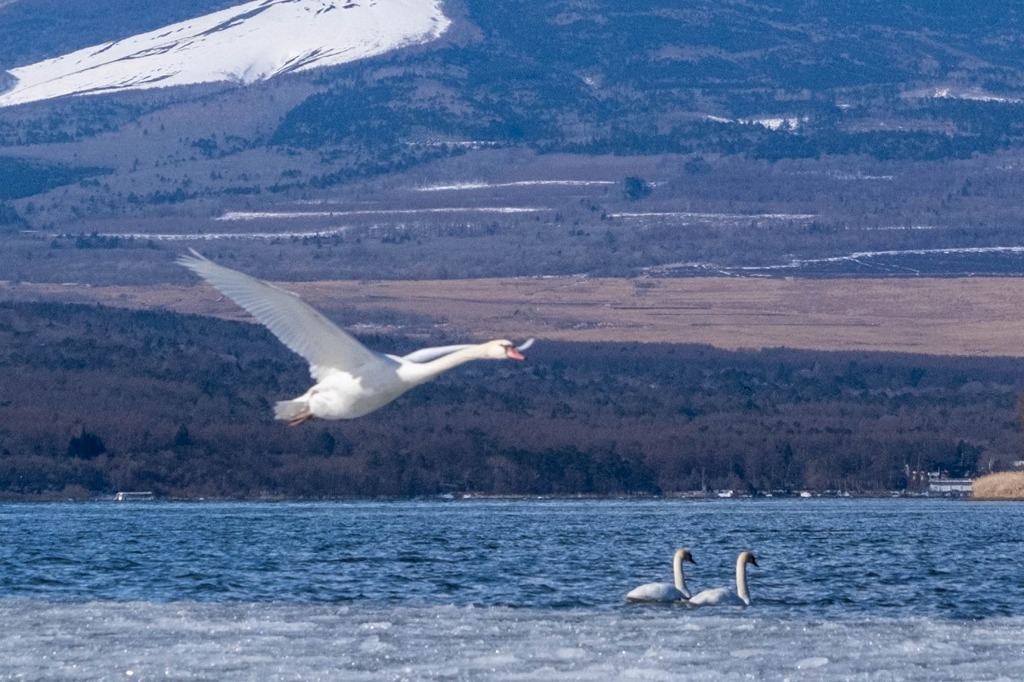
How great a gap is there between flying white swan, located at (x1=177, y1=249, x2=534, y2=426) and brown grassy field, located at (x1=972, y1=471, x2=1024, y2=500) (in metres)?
74.0

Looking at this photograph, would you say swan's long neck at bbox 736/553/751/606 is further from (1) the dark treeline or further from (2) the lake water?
(1) the dark treeline

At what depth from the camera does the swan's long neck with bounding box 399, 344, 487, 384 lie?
2358cm


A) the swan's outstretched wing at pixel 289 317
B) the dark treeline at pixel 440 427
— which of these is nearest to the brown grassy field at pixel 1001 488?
the dark treeline at pixel 440 427

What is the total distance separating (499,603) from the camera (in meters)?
38.7

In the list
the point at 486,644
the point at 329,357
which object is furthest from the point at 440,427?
the point at 329,357

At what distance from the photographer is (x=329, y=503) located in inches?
4188

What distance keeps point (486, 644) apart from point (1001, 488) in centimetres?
6858

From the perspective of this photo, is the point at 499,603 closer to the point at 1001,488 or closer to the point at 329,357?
the point at 329,357

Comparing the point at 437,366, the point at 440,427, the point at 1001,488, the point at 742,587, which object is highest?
the point at 440,427

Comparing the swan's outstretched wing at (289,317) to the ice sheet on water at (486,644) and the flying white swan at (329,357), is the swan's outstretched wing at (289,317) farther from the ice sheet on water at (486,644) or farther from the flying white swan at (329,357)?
the ice sheet on water at (486,644)

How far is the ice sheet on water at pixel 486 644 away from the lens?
1136 inches

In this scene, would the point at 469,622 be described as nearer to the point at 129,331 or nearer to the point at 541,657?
the point at 541,657

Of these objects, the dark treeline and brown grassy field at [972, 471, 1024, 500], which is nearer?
brown grassy field at [972, 471, 1024, 500]

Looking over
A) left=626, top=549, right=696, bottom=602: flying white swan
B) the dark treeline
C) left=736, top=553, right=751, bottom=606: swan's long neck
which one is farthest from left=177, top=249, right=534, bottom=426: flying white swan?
the dark treeline
